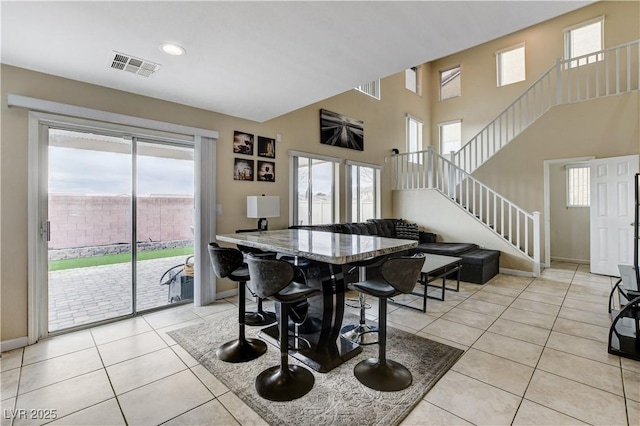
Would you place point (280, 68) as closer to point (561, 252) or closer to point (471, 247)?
point (471, 247)

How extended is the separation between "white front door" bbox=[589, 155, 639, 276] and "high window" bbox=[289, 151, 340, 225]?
4.78 m

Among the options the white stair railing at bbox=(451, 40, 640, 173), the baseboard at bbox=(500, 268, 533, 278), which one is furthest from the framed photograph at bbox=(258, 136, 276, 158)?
the baseboard at bbox=(500, 268, 533, 278)

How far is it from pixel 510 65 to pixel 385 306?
8261 mm

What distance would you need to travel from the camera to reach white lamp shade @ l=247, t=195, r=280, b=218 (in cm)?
409

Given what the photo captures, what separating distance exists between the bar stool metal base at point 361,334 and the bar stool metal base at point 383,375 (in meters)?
0.41

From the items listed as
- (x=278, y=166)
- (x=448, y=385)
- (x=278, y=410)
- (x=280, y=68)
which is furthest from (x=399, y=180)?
(x=278, y=410)

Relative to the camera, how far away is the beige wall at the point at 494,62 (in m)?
5.83

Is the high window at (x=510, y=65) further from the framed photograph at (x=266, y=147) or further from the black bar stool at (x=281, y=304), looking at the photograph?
the black bar stool at (x=281, y=304)

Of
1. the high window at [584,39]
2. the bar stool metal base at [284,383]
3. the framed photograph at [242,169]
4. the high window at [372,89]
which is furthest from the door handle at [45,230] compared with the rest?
the high window at [584,39]

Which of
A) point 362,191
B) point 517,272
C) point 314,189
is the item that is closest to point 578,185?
point 517,272

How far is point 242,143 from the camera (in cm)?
436

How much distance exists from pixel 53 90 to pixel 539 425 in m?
4.87

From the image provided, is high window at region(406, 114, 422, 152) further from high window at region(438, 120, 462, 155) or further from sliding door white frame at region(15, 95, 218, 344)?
sliding door white frame at region(15, 95, 218, 344)

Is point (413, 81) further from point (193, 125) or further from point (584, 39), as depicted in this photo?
point (193, 125)
